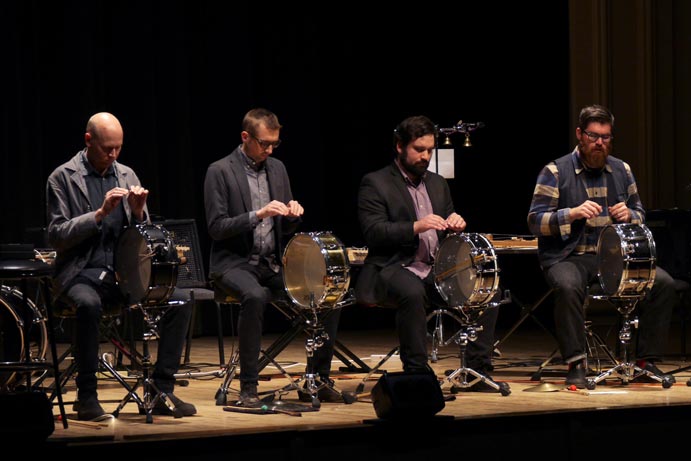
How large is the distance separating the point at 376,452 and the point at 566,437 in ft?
2.75

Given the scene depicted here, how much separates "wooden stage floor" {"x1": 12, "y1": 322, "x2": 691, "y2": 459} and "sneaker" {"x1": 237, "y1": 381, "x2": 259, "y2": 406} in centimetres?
9

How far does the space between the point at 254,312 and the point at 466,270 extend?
39.2 inches

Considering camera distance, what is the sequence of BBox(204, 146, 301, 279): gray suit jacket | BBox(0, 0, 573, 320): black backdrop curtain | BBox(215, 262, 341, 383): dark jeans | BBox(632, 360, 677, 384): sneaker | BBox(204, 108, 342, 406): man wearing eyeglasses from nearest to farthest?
BBox(215, 262, 341, 383): dark jeans, BBox(204, 108, 342, 406): man wearing eyeglasses, BBox(204, 146, 301, 279): gray suit jacket, BBox(632, 360, 677, 384): sneaker, BBox(0, 0, 573, 320): black backdrop curtain

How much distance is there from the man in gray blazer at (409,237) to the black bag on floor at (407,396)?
29.6 inches

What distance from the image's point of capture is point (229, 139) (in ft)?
30.5

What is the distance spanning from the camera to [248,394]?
17.8ft

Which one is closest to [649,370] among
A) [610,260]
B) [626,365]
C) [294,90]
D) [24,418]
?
[626,365]

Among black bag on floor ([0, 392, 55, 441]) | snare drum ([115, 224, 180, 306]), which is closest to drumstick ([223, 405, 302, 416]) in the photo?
snare drum ([115, 224, 180, 306])

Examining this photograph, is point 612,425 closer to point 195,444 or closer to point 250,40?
point 195,444

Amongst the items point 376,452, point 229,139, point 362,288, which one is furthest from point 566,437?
point 229,139

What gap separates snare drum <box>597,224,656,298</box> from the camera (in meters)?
5.77

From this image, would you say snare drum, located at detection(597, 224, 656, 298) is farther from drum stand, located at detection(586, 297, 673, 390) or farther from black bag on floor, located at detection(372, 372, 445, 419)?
black bag on floor, located at detection(372, 372, 445, 419)

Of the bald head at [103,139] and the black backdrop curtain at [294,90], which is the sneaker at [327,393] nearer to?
the bald head at [103,139]

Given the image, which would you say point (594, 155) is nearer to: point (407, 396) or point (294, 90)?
point (407, 396)
